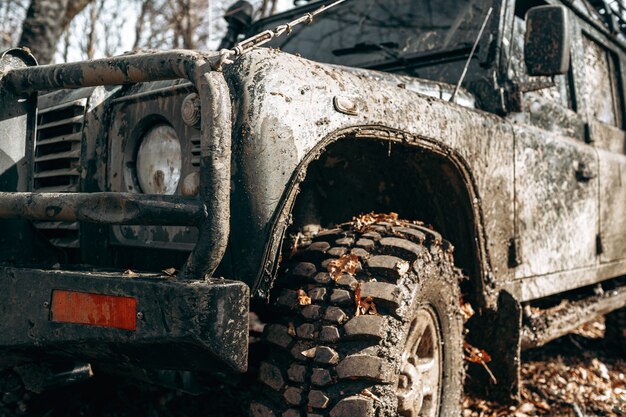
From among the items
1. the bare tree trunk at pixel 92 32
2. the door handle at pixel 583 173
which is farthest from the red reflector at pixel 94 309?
the bare tree trunk at pixel 92 32

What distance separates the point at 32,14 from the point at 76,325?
299 inches

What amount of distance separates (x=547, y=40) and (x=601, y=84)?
1.64 meters

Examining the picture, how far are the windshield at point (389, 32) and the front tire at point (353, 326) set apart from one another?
1.29 metres

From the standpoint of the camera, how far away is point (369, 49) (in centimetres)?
365

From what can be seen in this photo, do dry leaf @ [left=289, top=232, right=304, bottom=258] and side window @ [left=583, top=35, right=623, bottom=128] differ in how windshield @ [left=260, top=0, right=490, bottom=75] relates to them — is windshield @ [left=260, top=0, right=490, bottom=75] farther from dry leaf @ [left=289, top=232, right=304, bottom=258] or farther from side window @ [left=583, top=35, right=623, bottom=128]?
dry leaf @ [left=289, top=232, right=304, bottom=258]

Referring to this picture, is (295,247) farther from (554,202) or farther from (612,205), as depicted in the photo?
(612,205)

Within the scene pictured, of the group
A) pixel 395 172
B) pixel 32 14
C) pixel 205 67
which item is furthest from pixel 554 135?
pixel 32 14

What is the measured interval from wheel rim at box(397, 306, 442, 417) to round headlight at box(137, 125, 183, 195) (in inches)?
38.9

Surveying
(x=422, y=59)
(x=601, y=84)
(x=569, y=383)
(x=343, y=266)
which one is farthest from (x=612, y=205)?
(x=343, y=266)

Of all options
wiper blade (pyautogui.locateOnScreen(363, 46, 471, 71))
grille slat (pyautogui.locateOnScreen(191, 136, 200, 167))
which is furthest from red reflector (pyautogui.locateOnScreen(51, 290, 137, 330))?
wiper blade (pyautogui.locateOnScreen(363, 46, 471, 71))

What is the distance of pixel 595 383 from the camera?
4.19 m

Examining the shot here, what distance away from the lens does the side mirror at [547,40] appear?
118 inches

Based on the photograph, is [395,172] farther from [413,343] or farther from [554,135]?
[554,135]

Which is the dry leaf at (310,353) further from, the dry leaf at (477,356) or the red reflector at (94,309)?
the dry leaf at (477,356)
